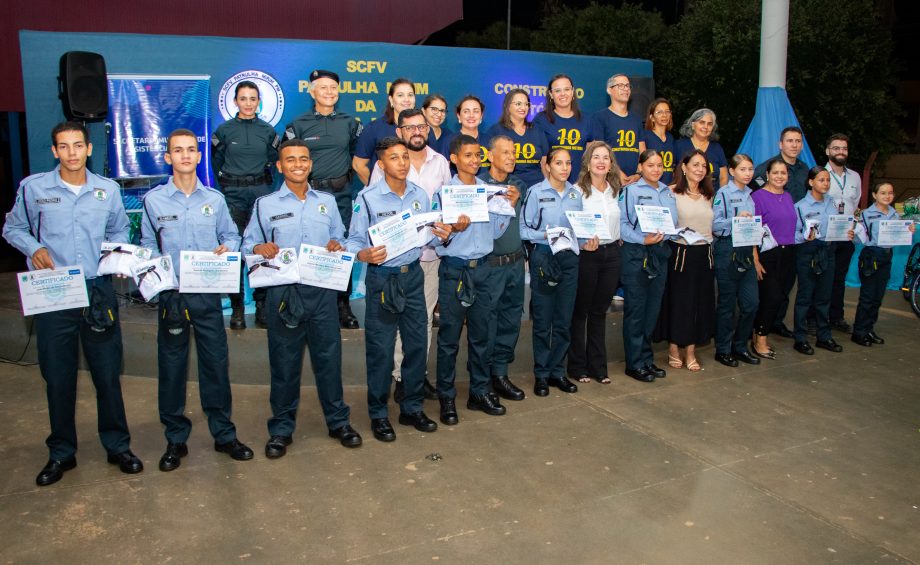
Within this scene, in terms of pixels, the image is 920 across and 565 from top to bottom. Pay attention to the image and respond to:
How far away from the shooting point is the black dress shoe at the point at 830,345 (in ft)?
22.8

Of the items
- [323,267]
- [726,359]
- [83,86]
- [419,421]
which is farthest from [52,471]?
[726,359]

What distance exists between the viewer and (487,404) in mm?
5328

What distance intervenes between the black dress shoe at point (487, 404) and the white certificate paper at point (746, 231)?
91.3 inches

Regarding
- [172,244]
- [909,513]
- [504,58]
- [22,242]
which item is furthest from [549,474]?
[504,58]

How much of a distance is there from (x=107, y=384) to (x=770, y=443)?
384 cm

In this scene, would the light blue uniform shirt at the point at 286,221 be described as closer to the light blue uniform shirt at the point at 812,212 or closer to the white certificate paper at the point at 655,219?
the white certificate paper at the point at 655,219

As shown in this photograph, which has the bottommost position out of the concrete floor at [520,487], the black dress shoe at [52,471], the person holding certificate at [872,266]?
the concrete floor at [520,487]

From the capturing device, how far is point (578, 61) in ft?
30.0

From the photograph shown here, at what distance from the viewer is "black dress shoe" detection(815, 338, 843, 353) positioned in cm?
696

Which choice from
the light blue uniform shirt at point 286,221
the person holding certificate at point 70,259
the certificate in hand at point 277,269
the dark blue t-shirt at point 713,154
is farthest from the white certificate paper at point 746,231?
the person holding certificate at point 70,259

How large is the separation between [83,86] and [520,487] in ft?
15.7

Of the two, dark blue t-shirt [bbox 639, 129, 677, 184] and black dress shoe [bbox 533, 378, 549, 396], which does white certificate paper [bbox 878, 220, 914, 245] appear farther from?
black dress shoe [bbox 533, 378, 549, 396]

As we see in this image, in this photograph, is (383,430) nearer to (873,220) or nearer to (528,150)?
(528,150)

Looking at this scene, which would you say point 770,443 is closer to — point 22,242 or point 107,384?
point 107,384
